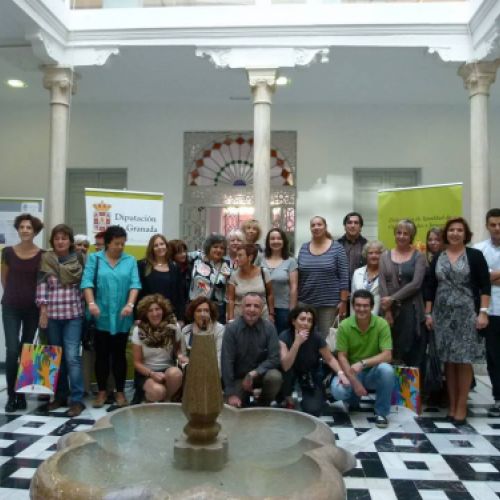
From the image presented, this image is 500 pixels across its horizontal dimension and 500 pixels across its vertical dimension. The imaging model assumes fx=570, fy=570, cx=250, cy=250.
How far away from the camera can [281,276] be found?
553 cm

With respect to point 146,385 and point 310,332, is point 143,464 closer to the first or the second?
point 146,385

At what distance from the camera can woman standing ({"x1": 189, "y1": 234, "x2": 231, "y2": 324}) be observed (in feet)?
18.2

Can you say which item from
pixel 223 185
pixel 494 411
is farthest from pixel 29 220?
pixel 223 185

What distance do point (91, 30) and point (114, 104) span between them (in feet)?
10.3

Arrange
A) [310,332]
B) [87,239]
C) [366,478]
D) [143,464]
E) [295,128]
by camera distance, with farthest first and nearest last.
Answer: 1. [295,128]
2. [87,239]
3. [310,332]
4. [366,478]
5. [143,464]

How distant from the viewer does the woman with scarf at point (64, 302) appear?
5.08 metres

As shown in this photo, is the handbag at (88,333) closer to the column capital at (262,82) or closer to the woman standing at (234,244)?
the woman standing at (234,244)

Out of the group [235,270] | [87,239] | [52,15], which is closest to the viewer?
[235,270]

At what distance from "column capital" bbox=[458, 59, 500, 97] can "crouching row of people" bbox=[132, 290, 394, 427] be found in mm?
4326

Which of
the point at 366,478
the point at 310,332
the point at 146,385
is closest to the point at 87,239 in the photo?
the point at 146,385

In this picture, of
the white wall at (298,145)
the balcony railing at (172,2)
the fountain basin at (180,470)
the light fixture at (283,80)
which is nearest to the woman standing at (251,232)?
the fountain basin at (180,470)

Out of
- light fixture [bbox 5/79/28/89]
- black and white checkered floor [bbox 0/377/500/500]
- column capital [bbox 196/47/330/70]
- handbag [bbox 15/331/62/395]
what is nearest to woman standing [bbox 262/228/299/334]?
black and white checkered floor [bbox 0/377/500/500]

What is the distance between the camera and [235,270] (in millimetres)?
5539

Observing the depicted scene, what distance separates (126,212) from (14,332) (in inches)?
80.3
